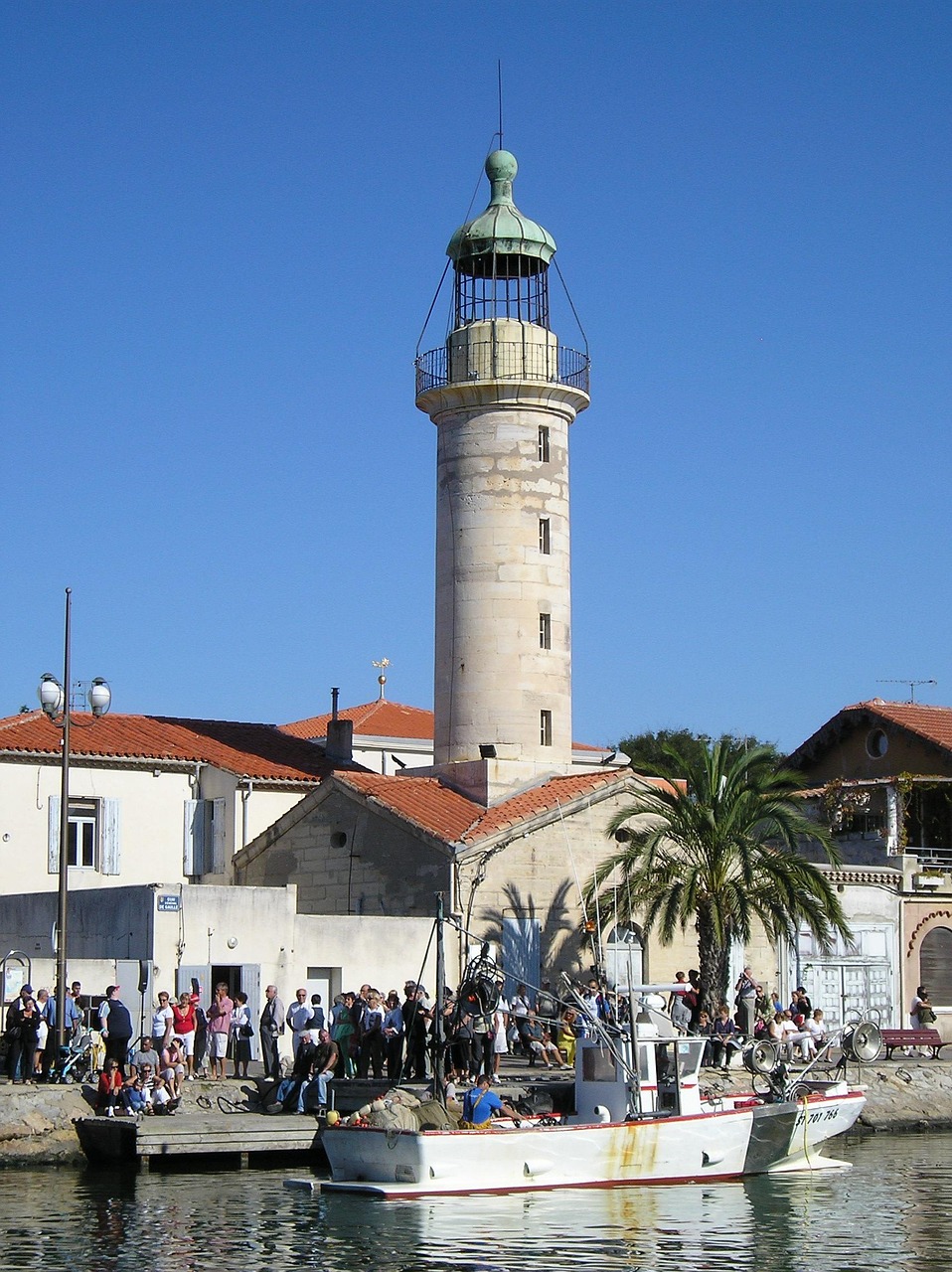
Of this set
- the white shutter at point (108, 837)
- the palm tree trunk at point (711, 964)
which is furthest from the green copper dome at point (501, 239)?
the palm tree trunk at point (711, 964)

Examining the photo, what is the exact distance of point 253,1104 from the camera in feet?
94.6

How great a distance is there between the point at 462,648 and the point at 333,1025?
38.7 ft

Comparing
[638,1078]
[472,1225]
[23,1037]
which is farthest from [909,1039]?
[23,1037]

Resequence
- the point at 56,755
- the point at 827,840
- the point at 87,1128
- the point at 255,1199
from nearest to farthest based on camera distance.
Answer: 1. the point at 255,1199
2. the point at 87,1128
3. the point at 827,840
4. the point at 56,755

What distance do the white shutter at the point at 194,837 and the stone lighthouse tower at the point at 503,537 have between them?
5.44m

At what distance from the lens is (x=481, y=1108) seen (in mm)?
24938

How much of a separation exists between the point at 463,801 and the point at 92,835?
7.92 metres

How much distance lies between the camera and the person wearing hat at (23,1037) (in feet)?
91.9

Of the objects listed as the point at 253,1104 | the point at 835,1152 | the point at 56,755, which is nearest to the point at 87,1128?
the point at 253,1104

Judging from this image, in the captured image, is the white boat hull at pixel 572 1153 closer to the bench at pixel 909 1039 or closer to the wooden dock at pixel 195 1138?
the wooden dock at pixel 195 1138

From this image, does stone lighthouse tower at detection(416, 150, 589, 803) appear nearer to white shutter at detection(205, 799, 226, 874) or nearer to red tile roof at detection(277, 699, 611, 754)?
white shutter at detection(205, 799, 226, 874)

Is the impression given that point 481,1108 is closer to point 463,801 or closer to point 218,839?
point 463,801

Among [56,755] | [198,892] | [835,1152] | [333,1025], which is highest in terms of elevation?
[56,755]

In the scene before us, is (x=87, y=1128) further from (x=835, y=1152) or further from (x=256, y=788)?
(x=256, y=788)
